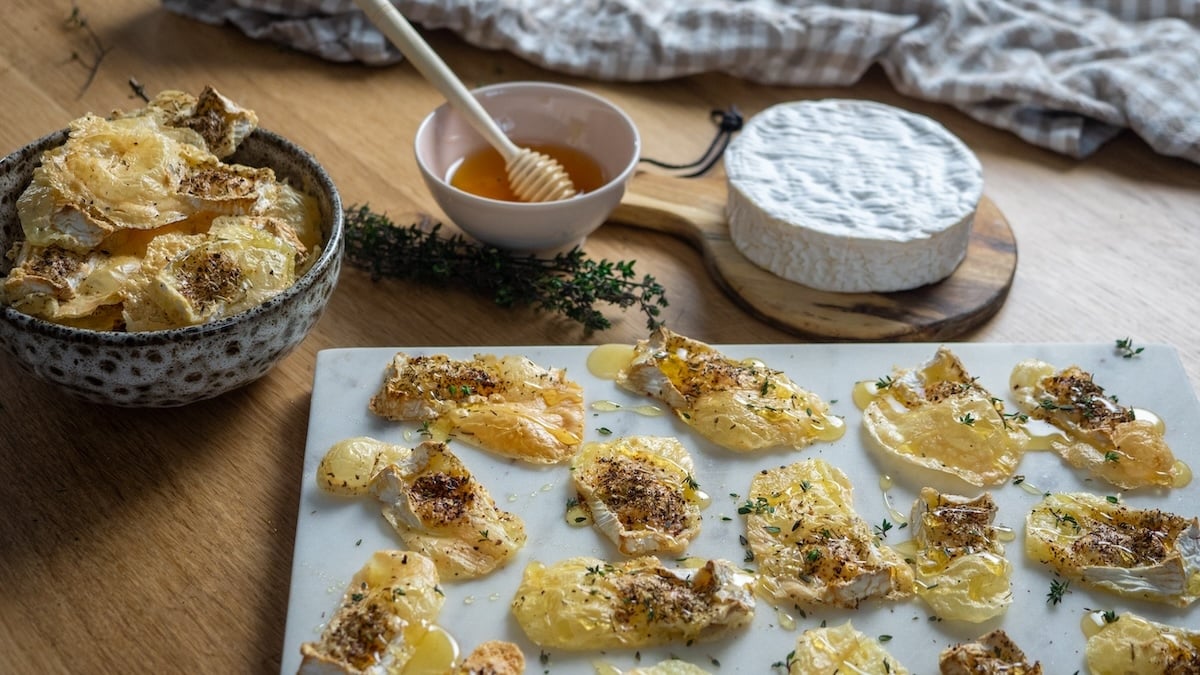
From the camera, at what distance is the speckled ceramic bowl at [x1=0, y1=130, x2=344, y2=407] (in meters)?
1.70

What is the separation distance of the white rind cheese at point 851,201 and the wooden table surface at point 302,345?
6.7 inches

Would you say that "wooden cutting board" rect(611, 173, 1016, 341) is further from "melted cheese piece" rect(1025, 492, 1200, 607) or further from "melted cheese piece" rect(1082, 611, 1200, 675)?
"melted cheese piece" rect(1082, 611, 1200, 675)

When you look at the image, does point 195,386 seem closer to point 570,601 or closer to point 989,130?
point 570,601

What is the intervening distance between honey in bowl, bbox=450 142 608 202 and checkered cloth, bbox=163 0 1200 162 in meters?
0.56

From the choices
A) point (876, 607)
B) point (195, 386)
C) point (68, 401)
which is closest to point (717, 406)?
point (876, 607)

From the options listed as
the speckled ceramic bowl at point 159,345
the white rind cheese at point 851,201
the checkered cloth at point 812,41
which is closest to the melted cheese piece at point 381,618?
the speckled ceramic bowl at point 159,345

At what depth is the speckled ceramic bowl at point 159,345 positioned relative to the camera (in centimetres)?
170

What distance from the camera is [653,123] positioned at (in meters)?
2.97

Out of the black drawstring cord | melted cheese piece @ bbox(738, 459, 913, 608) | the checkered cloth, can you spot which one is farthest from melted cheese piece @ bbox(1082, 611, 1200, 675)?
the checkered cloth

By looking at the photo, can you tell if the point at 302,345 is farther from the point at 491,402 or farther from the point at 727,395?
the point at 727,395

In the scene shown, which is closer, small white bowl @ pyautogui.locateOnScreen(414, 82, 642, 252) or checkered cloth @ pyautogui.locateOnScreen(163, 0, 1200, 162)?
small white bowl @ pyautogui.locateOnScreen(414, 82, 642, 252)

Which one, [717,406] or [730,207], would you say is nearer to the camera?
[717,406]

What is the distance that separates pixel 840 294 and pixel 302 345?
1.13 metres

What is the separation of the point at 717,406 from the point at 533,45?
1.46 metres
